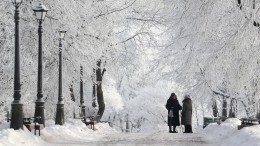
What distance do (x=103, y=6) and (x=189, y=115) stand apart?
672 cm

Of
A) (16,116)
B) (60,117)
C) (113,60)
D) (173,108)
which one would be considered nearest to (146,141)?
(16,116)

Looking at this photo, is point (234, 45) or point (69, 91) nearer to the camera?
point (234, 45)

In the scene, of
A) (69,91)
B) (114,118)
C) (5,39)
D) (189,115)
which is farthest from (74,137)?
(114,118)

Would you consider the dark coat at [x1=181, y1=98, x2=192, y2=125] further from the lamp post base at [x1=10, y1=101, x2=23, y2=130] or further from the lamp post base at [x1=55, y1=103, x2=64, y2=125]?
the lamp post base at [x1=10, y1=101, x2=23, y2=130]

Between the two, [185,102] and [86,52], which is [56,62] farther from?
[185,102]

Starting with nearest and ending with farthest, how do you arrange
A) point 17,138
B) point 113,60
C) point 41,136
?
1. point 17,138
2. point 41,136
3. point 113,60

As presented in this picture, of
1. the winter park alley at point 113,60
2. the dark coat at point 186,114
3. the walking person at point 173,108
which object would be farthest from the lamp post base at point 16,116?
the dark coat at point 186,114

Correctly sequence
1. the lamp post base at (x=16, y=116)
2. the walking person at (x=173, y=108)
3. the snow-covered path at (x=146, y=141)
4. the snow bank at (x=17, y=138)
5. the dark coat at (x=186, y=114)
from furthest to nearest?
the walking person at (x=173, y=108)
the dark coat at (x=186, y=114)
the snow-covered path at (x=146, y=141)
the lamp post base at (x=16, y=116)
the snow bank at (x=17, y=138)

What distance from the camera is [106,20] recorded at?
96.0ft

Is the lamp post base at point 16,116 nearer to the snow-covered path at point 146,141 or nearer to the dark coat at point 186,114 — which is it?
the snow-covered path at point 146,141

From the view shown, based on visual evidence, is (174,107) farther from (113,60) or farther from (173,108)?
(113,60)

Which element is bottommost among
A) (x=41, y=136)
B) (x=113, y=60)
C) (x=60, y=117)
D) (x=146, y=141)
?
(x=146, y=141)

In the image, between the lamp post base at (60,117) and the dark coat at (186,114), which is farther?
the dark coat at (186,114)

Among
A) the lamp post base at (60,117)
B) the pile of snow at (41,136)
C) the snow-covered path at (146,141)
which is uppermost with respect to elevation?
the lamp post base at (60,117)
